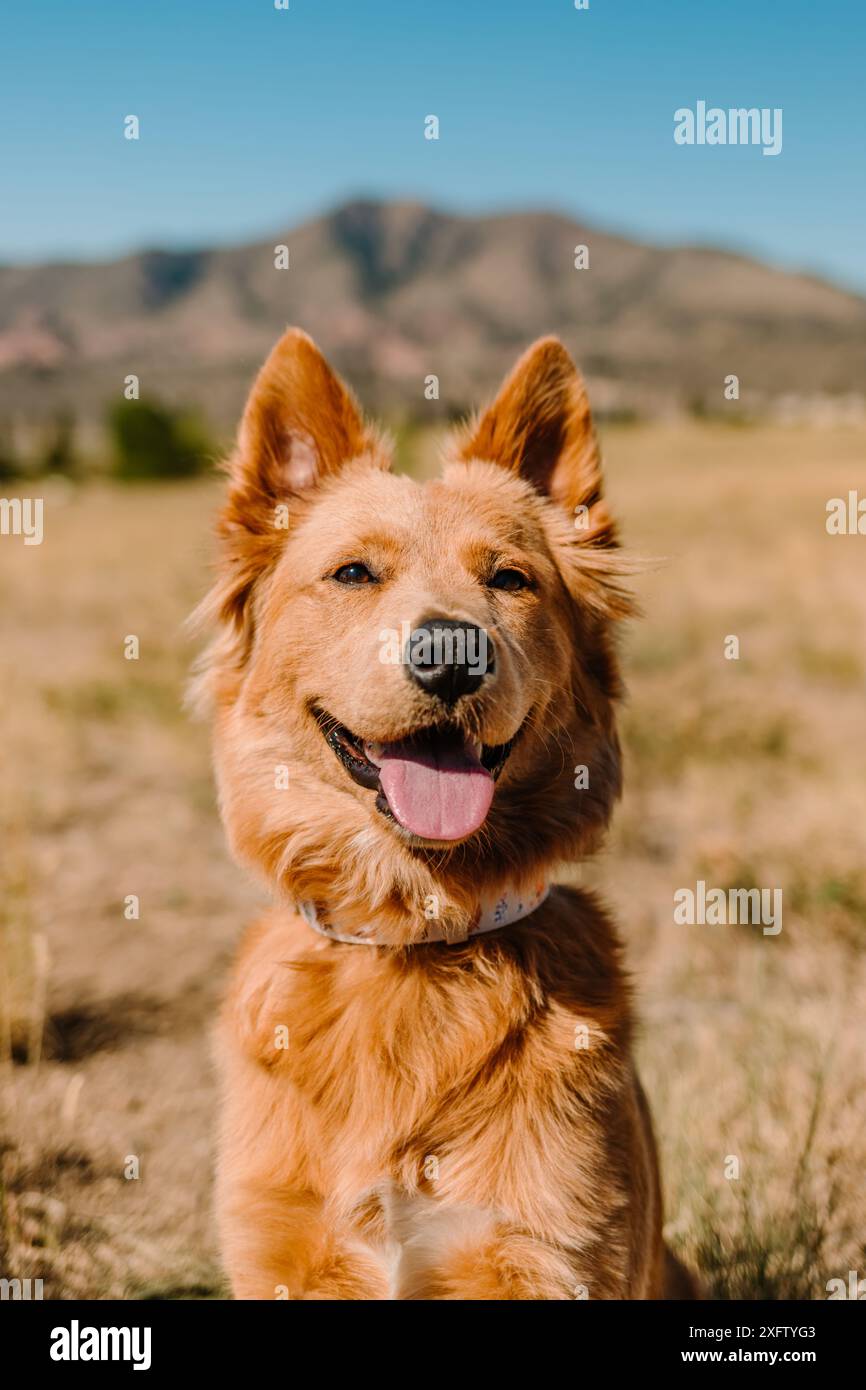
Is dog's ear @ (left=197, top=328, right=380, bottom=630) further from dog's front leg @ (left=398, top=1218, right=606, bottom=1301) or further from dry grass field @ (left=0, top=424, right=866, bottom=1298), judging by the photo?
dog's front leg @ (left=398, top=1218, right=606, bottom=1301)

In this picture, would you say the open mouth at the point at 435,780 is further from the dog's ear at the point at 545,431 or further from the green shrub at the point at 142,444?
the green shrub at the point at 142,444

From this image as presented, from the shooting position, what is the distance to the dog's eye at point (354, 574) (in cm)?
335

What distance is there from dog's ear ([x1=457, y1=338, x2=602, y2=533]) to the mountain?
11532 mm

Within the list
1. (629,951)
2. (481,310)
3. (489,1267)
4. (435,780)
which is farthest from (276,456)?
(481,310)

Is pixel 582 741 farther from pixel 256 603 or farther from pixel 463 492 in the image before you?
pixel 256 603

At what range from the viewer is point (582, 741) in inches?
133

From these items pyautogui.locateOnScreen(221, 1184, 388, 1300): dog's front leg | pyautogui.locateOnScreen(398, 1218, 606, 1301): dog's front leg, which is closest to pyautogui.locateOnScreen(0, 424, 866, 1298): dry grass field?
pyautogui.locateOnScreen(221, 1184, 388, 1300): dog's front leg

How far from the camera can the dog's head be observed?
2.96m

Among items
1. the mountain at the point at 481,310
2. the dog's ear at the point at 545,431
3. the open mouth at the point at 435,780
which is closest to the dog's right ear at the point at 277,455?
the dog's ear at the point at 545,431

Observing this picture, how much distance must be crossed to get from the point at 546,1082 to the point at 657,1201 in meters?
0.71

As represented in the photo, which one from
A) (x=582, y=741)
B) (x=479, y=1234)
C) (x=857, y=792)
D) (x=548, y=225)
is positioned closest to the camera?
(x=479, y=1234)

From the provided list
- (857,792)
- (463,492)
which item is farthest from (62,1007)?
(857,792)

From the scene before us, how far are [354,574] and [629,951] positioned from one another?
11.4ft

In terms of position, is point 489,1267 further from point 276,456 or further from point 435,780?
point 276,456
